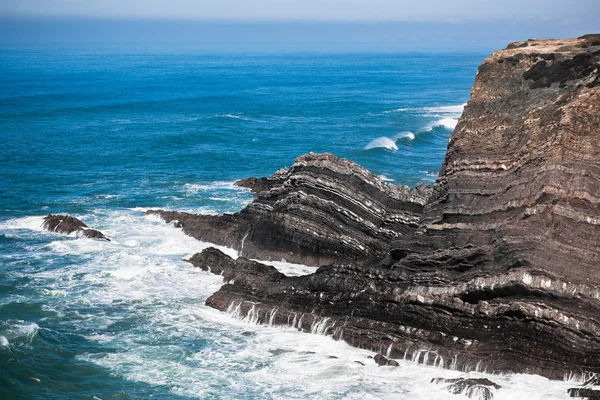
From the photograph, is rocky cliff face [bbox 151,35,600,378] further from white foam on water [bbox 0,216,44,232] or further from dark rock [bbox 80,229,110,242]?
white foam on water [bbox 0,216,44,232]

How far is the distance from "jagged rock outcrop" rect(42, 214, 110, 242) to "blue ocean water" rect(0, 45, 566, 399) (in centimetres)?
79

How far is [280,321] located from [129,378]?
549 cm

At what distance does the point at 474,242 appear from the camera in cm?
2255

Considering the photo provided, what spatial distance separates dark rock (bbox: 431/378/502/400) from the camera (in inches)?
716

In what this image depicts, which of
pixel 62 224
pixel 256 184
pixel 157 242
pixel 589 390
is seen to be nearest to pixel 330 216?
pixel 157 242

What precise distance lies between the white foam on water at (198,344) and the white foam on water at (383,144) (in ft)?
104

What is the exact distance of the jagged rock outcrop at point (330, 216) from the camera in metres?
28.8

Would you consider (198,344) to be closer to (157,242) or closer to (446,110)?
(157,242)

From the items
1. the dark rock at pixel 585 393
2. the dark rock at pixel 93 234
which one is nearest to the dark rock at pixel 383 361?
the dark rock at pixel 585 393

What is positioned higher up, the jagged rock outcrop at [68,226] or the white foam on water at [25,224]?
the jagged rock outcrop at [68,226]

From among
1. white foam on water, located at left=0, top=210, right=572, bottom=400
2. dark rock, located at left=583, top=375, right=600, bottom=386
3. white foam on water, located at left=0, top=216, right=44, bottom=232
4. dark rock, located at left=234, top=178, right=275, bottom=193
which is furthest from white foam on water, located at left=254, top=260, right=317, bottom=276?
white foam on water, located at left=0, top=216, right=44, bottom=232

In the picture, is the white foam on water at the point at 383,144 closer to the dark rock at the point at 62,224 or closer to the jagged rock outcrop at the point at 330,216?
the jagged rock outcrop at the point at 330,216

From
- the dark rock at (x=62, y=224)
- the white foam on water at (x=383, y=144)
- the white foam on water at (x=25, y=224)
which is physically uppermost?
the white foam on water at (x=383, y=144)

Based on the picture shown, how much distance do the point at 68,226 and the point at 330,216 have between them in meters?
14.1
